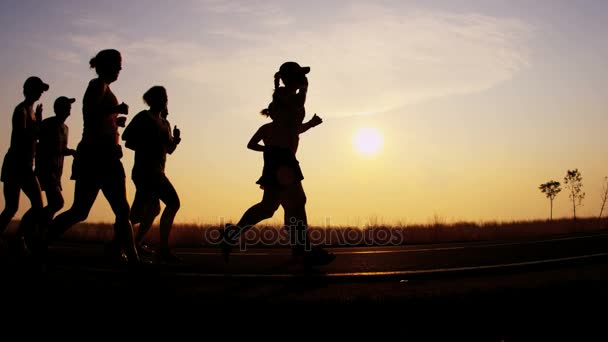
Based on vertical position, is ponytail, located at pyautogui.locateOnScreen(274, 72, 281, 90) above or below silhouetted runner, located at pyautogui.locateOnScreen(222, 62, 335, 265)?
above

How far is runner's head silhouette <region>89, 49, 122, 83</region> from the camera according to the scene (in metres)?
6.55

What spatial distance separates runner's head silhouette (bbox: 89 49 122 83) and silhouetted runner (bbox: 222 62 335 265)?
173cm

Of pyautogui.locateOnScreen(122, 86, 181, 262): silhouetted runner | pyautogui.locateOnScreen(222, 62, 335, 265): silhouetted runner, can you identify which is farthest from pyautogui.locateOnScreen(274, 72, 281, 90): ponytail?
pyautogui.locateOnScreen(122, 86, 181, 262): silhouetted runner

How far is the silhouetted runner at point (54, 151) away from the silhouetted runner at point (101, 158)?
236cm

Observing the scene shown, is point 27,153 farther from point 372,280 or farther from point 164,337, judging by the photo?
point 164,337

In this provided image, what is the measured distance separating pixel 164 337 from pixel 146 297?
4.49ft

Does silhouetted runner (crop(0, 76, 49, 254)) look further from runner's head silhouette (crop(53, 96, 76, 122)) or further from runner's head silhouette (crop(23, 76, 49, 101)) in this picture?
runner's head silhouette (crop(53, 96, 76, 122))

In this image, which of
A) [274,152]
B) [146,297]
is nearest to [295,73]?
[274,152]

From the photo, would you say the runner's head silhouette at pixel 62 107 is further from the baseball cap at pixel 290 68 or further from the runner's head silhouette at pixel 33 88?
Result: the baseball cap at pixel 290 68

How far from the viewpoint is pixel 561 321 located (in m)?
3.68
